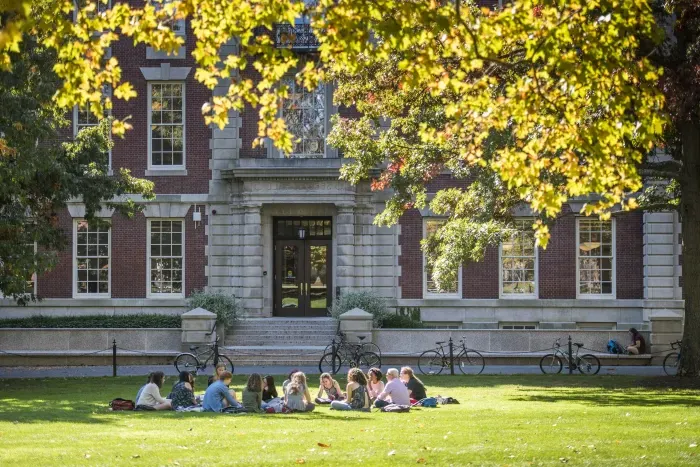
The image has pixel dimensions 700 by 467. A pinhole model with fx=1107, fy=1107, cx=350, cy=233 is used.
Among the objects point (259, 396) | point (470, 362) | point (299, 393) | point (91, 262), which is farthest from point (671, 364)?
point (91, 262)

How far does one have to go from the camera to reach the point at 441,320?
3484 cm

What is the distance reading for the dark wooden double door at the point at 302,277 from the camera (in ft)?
119

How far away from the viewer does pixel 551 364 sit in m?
28.5

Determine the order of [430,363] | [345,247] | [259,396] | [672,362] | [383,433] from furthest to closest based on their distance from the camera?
1. [345,247]
2. [672,362]
3. [430,363]
4. [259,396]
5. [383,433]

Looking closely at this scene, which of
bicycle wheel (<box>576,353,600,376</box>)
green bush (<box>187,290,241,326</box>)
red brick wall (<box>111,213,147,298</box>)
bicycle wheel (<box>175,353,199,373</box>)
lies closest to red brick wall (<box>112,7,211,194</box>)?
red brick wall (<box>111,213,147,298</box>)

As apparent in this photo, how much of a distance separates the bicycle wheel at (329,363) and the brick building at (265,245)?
213 inches

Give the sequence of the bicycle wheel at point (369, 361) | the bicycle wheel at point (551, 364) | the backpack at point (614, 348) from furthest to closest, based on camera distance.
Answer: the backpack at point (614, 348), the bicycle wheel at point (369, 361), the bicycle wheel at point (551, 364)

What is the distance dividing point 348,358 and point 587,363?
630cm

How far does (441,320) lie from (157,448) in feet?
73.8

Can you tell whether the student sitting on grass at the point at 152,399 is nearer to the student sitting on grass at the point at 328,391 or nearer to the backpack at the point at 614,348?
the student sitting on grass at the point at 328,391

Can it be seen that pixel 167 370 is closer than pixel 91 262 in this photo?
Yes

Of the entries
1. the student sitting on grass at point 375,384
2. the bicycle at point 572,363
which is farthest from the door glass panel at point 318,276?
the student sitting on grass at point 375,384

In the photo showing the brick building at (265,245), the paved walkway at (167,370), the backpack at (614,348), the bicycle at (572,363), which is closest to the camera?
the paved walkway at (167,370)

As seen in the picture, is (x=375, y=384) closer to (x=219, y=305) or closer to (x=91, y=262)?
(x=219, y=305)
